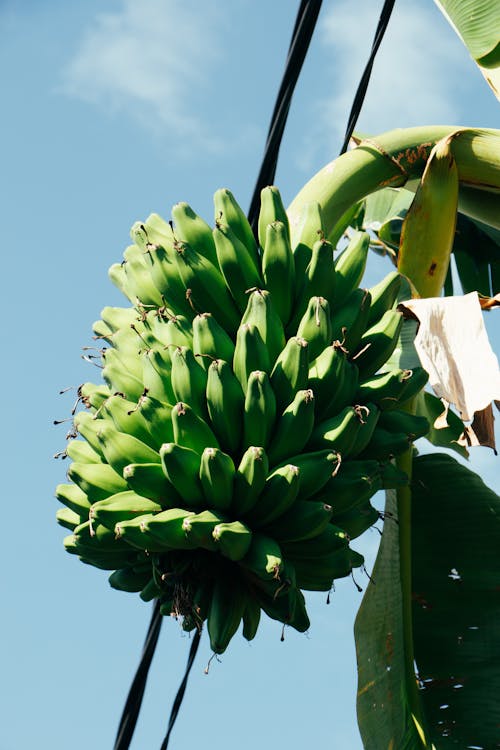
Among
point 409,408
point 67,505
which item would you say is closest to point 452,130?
point 409,408

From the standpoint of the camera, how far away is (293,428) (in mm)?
1902

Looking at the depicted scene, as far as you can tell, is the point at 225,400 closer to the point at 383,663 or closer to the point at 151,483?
the point at 151,483

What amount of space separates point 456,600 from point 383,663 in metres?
0.32

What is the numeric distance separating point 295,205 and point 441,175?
458mm

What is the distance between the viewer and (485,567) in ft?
8.57

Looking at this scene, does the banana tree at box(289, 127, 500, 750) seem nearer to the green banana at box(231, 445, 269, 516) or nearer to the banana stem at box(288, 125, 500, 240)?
the banana stem at box(288, 125, 500, 240)

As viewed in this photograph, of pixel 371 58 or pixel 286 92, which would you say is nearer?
pixel 286 92

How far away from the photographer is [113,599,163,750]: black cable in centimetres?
236

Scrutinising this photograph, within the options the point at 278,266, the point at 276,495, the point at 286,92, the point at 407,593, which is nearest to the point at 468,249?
the point at 286,92

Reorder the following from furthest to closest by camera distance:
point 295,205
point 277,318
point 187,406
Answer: point 295,205, point 277,318, point 187,406

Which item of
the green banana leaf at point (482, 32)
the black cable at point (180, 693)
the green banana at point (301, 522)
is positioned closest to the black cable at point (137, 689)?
the black cable at point (180, 693)

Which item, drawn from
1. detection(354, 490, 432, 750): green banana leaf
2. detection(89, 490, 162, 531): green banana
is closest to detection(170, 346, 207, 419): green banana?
detection(89, 490, 162, 531): green banana

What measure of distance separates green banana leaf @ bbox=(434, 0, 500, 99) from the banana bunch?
3.26ft

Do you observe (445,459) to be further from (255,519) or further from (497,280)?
(497,280)
